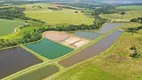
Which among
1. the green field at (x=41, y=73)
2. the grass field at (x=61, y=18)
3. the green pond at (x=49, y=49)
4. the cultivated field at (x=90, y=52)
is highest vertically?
the green field at (x=41, y=73)

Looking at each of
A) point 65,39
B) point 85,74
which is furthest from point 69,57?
point 65,39

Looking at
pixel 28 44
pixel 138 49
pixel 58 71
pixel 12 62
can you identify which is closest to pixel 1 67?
pixel 12 62

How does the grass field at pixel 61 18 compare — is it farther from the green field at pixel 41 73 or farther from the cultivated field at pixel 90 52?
the green field at pixel 41 73

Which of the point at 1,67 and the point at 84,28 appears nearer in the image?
the point at 1,67

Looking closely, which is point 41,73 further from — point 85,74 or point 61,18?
point 61,18

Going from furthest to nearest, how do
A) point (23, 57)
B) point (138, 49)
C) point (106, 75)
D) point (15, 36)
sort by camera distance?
1. point (15, 36)
2. point (138, 49)
3. point (23, 57)
4. point (106, 75)

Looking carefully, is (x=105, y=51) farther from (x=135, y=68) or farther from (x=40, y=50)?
(x=40, y=50)

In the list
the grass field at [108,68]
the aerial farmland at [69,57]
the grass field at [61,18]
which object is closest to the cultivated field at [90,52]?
the aerial farmland at [69,57]
